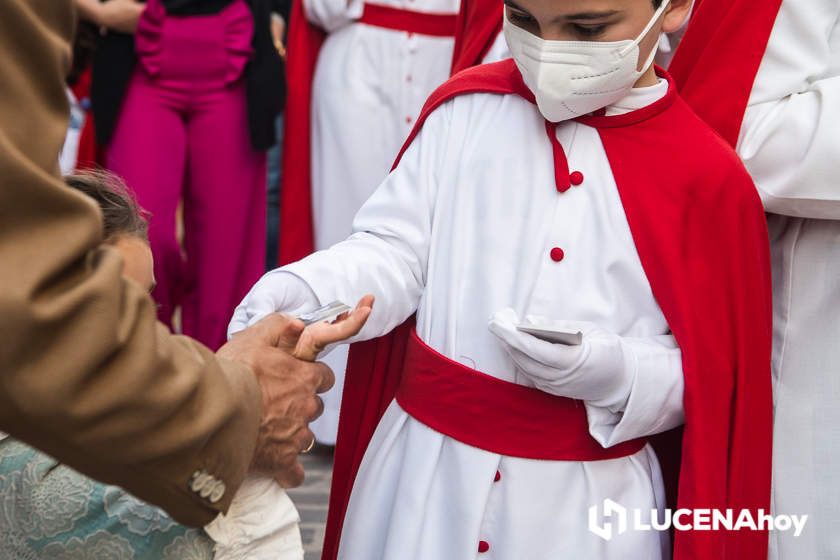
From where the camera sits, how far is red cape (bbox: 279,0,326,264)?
18.0 ft

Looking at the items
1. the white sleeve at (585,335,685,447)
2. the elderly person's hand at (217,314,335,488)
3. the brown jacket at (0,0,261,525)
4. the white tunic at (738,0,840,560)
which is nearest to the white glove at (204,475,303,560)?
the elderly person's hand at (217,314,335,488)

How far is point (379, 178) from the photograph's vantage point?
5320mm

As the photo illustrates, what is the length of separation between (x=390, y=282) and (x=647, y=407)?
22.2 inches

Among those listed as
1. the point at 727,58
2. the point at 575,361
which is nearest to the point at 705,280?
the point at 575,361

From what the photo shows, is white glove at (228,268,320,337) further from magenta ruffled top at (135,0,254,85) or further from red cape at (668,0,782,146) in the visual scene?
magenta ruffled top at (135,0,254,85)

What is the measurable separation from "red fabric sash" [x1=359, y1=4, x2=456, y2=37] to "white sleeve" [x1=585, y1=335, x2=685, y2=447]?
2.93 meters

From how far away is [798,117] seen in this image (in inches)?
108

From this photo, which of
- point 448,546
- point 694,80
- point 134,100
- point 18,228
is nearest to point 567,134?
point 694,80

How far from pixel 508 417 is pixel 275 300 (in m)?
0.52

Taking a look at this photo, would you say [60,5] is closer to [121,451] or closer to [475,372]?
[121,451]

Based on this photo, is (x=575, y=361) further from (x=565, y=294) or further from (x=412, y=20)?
(x=412, y=20)

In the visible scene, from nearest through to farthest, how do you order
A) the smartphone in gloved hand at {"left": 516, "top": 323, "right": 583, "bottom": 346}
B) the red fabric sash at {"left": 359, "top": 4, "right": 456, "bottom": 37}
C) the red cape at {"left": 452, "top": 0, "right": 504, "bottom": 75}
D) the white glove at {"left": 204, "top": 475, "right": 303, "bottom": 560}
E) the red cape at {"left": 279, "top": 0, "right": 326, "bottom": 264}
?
the white glove at {"left": 204, "top": 475, "right": 303, "bottom": 560}
the smartphone in gloved hand at {"left": 516, "top": 323, "right": 583, "bottom": 346}
the red cape at {"left": 452, "top": 0, "right": 504, "bottom": 75}
the red fabric sash at {"left": 359, "top": 4, "right": 456, "bottom": 37}
the red cape at {"left": 279, "top": 0, "right": 326, "bottom": 264}

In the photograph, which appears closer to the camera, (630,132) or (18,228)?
(18,228)

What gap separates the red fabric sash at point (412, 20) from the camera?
5.17 m
